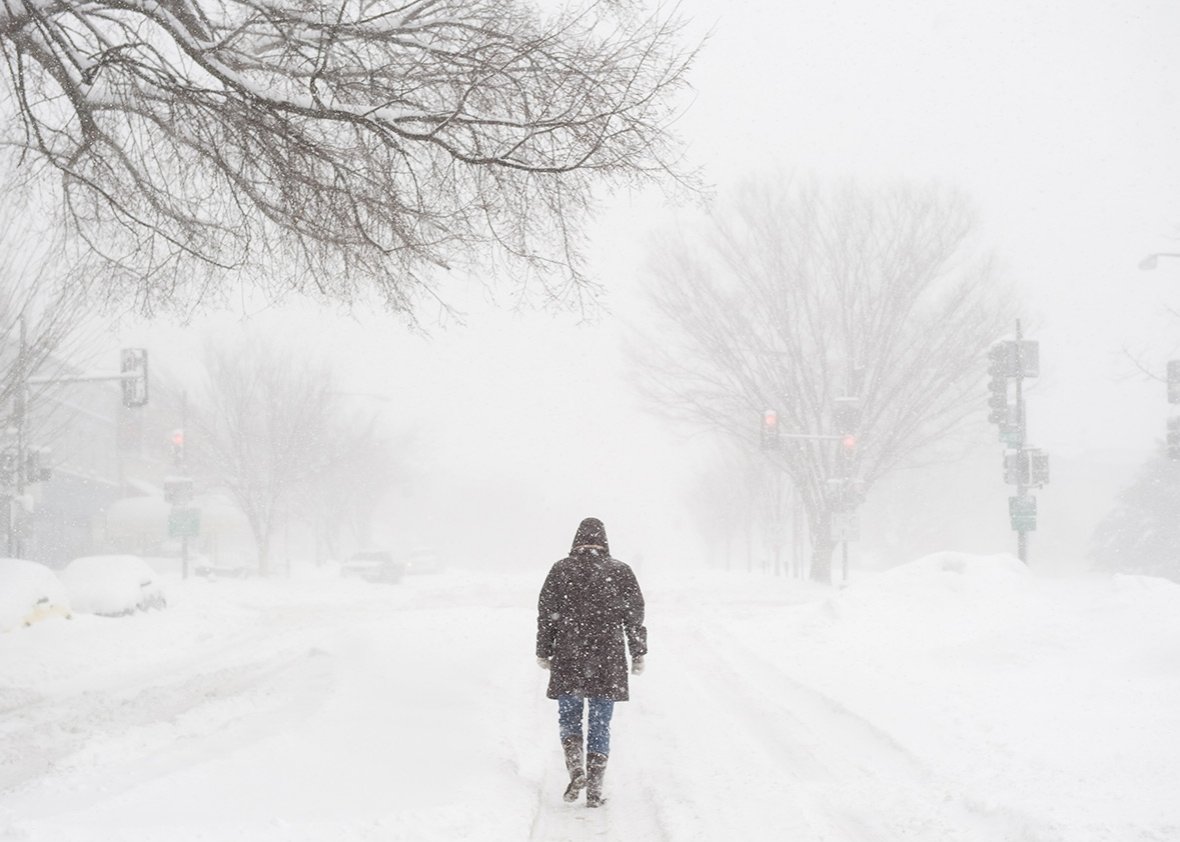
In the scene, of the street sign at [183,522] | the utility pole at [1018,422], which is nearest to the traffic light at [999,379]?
the utility pole at [1018,422]

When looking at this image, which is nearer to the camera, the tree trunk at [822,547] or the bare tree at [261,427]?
the tree trunk at [822,547]

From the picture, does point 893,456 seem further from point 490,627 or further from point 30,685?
point 30,685

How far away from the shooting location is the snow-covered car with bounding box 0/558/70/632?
49.8ft

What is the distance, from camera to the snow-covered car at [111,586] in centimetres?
1867

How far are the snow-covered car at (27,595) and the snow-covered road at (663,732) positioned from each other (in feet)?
1.21

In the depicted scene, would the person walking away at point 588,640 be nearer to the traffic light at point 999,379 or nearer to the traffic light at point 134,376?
the traffic light at point 999,379

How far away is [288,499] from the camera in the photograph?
48344 millimetres

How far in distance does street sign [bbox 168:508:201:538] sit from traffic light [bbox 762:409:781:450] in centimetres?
1537

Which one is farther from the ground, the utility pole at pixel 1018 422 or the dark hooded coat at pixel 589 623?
the utility pole at pixel 1018 422

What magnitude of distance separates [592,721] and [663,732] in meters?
2.19

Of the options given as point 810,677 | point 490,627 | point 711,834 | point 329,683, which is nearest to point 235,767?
point 711,834

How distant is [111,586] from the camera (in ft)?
63.1

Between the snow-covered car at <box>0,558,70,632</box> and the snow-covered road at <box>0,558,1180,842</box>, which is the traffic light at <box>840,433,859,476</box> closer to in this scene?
the snow-covered road at <box>0,558,1180,842</box>

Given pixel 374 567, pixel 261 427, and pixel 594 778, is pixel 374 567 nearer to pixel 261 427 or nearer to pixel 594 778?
pixel 261 427
